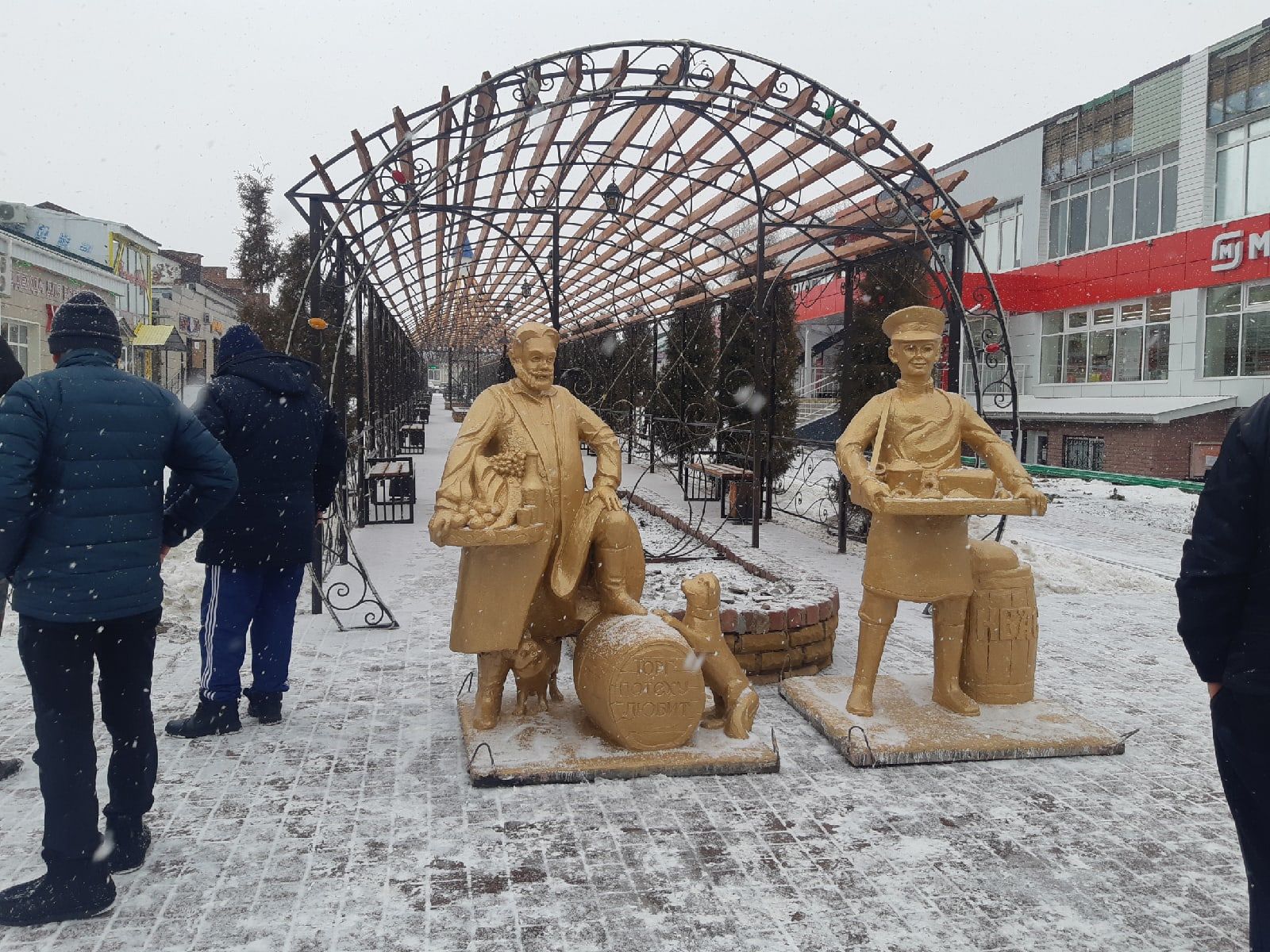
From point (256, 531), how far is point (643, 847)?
206 cm

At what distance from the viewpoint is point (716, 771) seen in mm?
3480

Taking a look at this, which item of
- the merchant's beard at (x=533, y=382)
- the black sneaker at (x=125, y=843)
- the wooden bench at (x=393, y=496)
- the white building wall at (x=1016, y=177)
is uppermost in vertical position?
the white building wall at (x=1016, y=177)

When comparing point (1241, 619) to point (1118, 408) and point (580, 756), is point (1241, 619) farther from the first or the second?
point (1118, 408)

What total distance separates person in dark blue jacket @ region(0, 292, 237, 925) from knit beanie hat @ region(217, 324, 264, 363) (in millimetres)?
1282

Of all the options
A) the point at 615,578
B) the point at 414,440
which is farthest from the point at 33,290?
the point at 615,578

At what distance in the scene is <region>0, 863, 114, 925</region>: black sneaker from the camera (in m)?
2.42

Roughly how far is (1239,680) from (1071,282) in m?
20.2

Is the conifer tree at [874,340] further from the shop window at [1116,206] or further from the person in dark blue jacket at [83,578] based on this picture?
the shop window at [1116,206]

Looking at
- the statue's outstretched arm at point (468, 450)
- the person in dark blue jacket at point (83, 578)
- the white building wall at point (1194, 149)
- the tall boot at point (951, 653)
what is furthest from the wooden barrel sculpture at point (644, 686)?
the white building wall at point (1194, 149)

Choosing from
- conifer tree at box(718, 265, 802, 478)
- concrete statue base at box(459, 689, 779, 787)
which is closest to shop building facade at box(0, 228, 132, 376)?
conifer tree at box(718, 265, 802, 478)

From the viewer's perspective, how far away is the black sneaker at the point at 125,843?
8.81 ft

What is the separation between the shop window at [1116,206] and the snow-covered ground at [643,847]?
16340mm

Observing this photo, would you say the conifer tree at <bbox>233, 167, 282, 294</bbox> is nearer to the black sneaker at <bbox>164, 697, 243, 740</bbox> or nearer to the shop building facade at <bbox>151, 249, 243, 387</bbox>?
the shop building facade at <bbox>151, 249, 243, 387</bbox>

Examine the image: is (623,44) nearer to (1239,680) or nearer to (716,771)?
(716,771)
